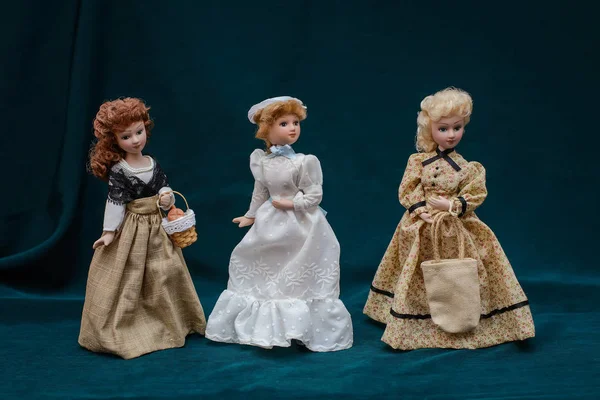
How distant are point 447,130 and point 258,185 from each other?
3.36 ft

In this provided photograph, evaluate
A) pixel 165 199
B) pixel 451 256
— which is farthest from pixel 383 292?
pixel 165 199

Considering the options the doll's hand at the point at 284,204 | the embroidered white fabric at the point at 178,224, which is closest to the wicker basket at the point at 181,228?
the embroidered white fabric at the point at 178,224

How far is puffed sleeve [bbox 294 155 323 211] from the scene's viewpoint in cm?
462

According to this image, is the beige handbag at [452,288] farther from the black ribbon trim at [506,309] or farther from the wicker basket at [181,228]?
the wicker basket at [181,228]

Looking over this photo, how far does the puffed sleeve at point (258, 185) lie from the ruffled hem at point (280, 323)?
47 cm

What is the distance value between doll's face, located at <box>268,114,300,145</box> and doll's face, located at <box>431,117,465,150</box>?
718 mm

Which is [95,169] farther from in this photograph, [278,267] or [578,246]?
[578,246]

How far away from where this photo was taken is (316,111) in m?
5.89

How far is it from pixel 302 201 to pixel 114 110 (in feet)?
3.44

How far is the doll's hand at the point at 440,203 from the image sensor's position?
15.0ft

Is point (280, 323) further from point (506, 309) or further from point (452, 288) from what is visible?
point (506, 309)

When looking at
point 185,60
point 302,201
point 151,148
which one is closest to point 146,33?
point 185,60

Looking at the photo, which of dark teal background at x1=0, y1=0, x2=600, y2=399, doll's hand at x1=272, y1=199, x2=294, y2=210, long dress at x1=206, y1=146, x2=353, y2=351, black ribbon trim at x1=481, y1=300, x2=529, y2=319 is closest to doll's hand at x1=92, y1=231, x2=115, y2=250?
long dress at x1=206, y1=146, x2=353, y2=351

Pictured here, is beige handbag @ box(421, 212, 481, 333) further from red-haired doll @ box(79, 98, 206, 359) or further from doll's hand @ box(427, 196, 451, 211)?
red-haired doll @ box(79, 98, 206, 359)
